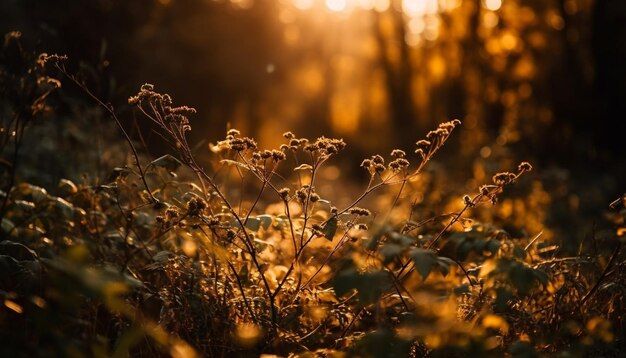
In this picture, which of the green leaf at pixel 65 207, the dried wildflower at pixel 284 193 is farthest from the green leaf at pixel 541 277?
the green leaf at pixel 65 207

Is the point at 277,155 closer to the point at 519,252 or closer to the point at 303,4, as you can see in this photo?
the point at 519,252

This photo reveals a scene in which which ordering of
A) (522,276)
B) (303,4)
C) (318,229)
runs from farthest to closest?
(303,4), (318,229), (522,276)

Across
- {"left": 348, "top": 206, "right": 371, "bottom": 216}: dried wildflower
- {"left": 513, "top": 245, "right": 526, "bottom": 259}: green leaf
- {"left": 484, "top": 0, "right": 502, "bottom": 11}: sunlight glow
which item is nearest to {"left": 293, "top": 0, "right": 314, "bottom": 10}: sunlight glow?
{"left": 484, "top": 0, "right": 502, "bottom": 11}: sunlight glow

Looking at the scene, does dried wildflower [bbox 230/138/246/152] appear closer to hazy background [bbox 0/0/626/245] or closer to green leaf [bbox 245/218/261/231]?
green leaf [bbox 245/218/261/231]

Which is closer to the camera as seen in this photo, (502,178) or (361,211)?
(361,211)

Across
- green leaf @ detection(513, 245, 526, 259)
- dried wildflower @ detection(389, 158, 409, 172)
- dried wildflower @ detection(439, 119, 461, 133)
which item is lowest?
green leaf @ detection(513, 245, 526, 259)

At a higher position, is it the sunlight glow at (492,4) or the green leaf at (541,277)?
the sunlight glow at (492,4)

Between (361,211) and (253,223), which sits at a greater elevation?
(253,223)

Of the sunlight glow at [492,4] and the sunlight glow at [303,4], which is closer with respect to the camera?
the sunlight glow at [492,4]

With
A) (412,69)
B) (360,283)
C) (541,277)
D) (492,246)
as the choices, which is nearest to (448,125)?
(492,246)

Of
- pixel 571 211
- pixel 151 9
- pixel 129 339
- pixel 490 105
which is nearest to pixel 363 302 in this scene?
pixel 129 339

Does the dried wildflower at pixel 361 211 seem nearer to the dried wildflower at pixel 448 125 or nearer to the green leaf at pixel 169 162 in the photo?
the dried wildflower at pixel 448 125

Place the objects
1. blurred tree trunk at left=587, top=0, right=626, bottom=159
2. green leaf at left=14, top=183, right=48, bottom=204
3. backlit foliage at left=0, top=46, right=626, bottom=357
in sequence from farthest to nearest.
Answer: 1. blurred tree trunk at left=587, top=0, right=626, bottom=159
2. green leaf at left=14, top=183, right=48, bottom=204
3. backlit foliage at left=0, top=46, right=626, bottom=357

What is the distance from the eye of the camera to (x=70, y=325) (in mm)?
2867
